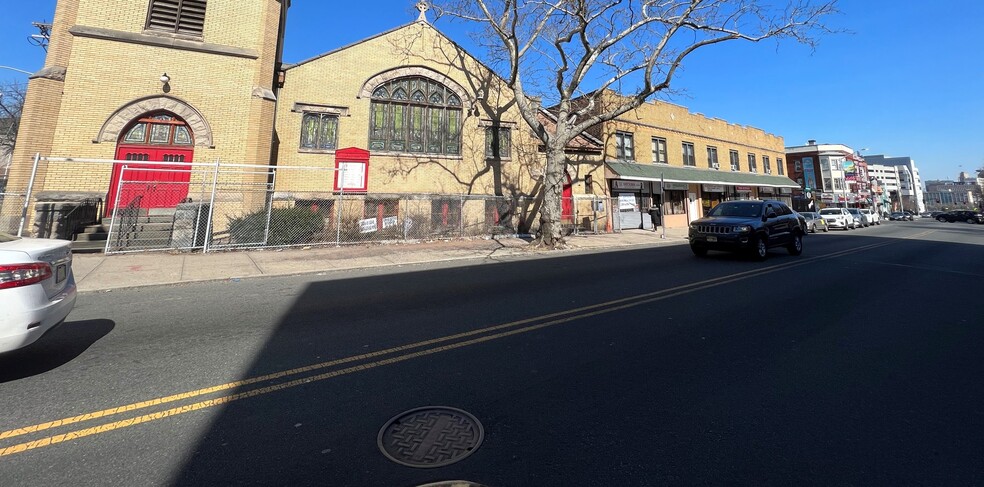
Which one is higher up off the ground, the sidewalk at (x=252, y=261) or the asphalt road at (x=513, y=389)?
the asphalt road at (x=513, y=389)

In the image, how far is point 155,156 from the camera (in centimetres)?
1371

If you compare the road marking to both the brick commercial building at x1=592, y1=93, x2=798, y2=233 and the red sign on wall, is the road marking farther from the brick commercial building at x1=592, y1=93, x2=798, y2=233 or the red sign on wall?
the brick commercial building at x1=592, y1=93, x2=798, y2=233

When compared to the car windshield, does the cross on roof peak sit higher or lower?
higher

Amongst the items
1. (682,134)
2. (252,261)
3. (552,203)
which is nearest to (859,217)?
(682,134)

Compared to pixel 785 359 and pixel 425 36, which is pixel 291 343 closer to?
pixel 785 359

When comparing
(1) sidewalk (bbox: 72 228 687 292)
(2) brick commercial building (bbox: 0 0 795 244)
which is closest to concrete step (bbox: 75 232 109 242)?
(2) brick commercial building (bbox: 0 0 795 244)

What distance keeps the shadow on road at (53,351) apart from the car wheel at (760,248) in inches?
530

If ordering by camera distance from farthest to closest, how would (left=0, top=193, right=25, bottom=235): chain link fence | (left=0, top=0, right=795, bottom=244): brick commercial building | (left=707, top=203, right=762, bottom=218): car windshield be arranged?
(left=0, top=0, right=795, bottom=244): brick commercial building → (left=707, top=203, right=762, bottom=218): car windshield → (left=0, top=193, right=25, bottom=235): chain link fence

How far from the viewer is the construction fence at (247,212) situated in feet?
36.9

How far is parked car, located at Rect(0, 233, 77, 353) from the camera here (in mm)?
3314

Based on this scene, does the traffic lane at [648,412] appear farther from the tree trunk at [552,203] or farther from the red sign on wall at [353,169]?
the red sign on wall at [353,169]

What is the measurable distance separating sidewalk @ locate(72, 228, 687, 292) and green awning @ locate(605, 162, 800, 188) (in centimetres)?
1102

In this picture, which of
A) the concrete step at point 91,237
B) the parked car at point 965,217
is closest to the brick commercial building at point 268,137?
the concrete step at point 91,237

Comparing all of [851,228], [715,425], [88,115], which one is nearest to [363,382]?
[715,425]
